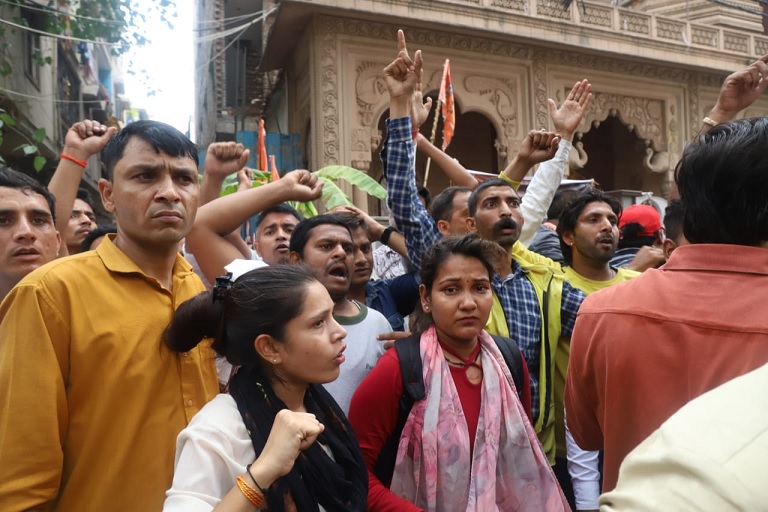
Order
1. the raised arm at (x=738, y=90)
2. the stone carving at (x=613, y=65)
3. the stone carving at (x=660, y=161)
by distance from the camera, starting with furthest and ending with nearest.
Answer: the stone carving at (x=660, y=161), the stone carving at (x=613, y=65), the raised arm at (x=738, y=90)

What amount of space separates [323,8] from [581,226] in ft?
24.5

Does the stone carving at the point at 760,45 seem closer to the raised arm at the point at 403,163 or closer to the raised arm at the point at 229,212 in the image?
the raised arm at the point at 403,163

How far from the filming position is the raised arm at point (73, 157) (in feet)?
8.39

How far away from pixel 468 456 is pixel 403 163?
131 centimetres

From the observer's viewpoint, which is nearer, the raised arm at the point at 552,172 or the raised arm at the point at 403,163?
the raised arm at the point at 403,163

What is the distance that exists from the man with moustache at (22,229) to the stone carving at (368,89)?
7568 millimetres

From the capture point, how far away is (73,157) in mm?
2627

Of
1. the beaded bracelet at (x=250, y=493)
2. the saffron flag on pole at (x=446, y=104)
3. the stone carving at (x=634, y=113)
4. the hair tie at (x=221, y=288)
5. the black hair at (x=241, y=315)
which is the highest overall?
the stone carving at (x=634, y=113)

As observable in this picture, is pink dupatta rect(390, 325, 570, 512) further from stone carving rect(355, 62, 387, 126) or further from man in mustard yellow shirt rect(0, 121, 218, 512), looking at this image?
stone carving rect(355, 62, 387, 126)

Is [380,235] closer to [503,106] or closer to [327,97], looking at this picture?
[327,97]

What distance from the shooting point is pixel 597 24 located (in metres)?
11.2

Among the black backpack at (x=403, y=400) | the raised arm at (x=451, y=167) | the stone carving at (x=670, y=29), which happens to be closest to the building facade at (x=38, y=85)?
the raised arm at (x=451, y=167)

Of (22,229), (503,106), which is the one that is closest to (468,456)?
(22,229)

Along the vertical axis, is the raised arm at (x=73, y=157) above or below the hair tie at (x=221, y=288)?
above
